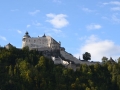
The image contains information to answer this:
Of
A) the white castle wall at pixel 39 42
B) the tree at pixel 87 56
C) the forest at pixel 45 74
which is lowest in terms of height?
the forest at pixel 45 74

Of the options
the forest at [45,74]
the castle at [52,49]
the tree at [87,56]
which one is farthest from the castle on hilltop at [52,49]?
the forest at [45,74]

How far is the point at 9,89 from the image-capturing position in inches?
2842

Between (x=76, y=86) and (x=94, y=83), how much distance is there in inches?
190

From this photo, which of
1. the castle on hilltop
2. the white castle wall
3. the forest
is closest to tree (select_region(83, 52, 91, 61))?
the castle on hilltop

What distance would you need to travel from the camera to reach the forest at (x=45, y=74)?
248 ft

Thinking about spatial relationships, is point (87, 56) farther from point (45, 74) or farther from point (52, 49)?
point (45, 74)

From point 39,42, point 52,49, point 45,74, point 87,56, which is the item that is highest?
point 39,42

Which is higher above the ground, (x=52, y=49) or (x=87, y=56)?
(x=52, y=49)

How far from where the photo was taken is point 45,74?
80.1 metres

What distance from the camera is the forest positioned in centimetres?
7546

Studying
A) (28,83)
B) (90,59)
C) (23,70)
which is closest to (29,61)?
(23,70)

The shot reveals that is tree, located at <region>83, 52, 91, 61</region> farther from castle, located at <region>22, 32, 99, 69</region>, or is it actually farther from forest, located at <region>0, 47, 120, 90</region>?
forest, located at <region>0, 47, 120, 90</region>

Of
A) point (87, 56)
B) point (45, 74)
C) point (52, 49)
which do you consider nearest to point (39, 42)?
point (52, 49)

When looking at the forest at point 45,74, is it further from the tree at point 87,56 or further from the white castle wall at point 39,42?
the tree at point 87,56
